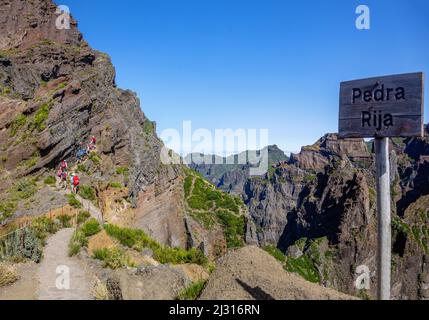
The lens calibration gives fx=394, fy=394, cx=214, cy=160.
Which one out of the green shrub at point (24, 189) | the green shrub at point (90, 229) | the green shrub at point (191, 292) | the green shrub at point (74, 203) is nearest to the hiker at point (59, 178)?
the green shrub at point (24, 189)

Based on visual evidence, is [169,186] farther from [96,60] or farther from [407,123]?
[407,123]

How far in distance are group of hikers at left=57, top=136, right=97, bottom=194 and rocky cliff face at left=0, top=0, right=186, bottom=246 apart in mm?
639

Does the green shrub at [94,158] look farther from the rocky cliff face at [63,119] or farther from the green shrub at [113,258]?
the green shrub at [113,258]

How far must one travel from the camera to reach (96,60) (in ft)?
178

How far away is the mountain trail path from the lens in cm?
1076

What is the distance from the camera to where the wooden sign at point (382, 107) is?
5727 mm

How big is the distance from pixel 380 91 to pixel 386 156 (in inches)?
40.0

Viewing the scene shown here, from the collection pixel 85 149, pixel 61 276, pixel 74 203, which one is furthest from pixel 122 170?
pixel 61 276

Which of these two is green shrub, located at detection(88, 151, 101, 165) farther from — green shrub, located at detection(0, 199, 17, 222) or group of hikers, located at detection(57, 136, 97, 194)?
green shrub, located at detection(0, 199, 17, 222)

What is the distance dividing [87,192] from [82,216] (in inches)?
259

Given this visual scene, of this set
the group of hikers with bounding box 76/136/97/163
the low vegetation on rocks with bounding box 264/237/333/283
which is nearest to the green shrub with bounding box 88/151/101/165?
the group of hikers with bounding box 76/136/97/163

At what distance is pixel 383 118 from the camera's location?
236 inches

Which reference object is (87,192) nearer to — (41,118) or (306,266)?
(41,118)
